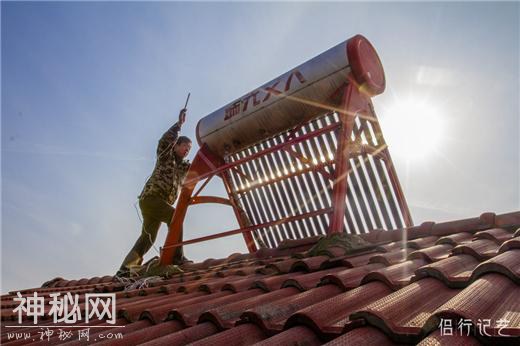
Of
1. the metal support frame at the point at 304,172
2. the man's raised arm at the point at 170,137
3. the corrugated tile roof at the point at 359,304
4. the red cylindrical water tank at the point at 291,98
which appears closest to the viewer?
the corrugated tile roof at the point at 359,304

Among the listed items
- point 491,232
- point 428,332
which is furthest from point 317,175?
point 428,332

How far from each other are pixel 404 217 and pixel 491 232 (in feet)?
6.18

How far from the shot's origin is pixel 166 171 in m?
6.73

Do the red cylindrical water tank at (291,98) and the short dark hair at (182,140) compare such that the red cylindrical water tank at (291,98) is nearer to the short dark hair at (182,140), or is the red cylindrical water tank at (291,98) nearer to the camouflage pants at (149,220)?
the short dark hair at (182,140)

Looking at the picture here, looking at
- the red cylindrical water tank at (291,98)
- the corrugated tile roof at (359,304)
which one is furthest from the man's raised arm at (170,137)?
the corrugated tile roof at (359,304)

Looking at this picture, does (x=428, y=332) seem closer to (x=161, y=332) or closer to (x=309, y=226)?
(x=161, y=332)

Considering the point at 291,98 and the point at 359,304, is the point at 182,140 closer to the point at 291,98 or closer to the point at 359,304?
the point at 291,98

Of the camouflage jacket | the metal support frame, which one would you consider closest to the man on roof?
the camouflage jacket

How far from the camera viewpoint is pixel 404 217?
5.14 metres

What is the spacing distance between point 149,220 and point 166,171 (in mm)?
813

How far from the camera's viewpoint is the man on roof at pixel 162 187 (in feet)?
21.7

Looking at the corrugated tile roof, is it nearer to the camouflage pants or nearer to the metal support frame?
the metal support frame

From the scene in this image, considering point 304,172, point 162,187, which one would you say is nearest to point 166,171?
point 162,187

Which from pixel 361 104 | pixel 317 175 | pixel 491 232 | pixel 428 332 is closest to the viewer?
pixel 428 332
